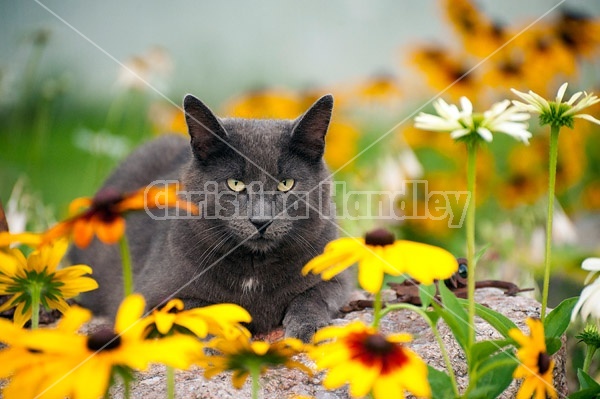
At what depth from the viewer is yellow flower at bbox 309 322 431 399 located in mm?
1160

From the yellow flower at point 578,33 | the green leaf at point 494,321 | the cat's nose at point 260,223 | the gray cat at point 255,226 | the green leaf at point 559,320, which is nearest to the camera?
the green leaf at point 494,321

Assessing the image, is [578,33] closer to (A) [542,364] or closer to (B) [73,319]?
(A) [542,364]

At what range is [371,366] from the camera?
1191 mm

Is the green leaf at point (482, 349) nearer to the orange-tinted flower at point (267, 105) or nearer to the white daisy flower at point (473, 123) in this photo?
the white daisy flower at point (473, 123)

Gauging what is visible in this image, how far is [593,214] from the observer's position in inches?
197

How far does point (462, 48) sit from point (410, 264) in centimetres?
276

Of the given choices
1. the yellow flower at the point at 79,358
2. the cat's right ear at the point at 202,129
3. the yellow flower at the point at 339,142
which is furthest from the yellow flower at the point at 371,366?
the yellow flower at the point at 339,142

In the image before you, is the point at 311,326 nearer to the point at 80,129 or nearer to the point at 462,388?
the point at 462,388

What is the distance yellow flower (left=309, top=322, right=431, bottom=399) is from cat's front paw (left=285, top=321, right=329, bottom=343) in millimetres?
871

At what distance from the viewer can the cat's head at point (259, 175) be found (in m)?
2.16

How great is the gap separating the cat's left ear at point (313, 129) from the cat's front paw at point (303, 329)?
516 millimetres

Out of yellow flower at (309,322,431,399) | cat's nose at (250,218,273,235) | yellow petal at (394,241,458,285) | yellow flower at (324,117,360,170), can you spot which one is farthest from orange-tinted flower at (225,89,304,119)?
yellow flower at (309,322,431,399)

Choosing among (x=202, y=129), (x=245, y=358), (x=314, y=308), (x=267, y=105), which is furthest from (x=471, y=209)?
(x=267, y=105)

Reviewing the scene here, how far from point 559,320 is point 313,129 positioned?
93 cm
